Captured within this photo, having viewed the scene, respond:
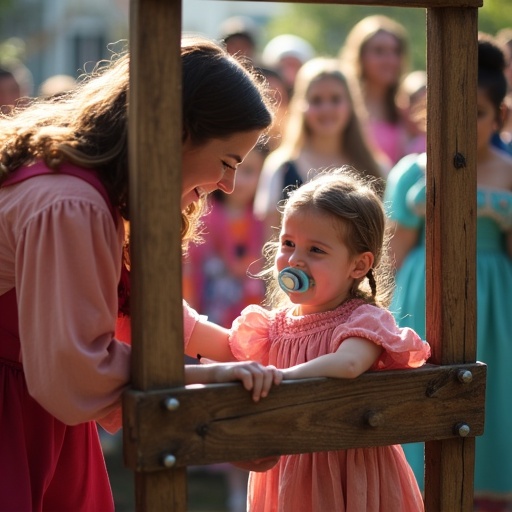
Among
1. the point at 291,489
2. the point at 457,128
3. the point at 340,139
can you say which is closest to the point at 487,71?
the point at 340,139

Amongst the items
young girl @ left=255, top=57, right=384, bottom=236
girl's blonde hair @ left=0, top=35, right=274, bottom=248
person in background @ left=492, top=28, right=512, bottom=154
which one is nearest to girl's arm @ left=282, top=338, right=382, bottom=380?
girl's blonde hair @ left=0, top=35, right=274, bottom=248

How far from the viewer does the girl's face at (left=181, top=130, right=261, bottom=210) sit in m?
2.24

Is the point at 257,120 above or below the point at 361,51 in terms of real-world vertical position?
below

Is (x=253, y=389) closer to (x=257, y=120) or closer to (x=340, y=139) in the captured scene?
(x=257, y=120)

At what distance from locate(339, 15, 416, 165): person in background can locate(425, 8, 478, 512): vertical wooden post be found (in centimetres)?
375

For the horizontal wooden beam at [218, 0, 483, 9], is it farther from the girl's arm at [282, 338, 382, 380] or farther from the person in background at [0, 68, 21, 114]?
the person in background at [0, 68, 21, 114]

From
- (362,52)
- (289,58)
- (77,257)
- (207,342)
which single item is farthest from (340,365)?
(289,58)

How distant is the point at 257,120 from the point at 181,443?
73cm

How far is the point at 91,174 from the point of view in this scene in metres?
2.14

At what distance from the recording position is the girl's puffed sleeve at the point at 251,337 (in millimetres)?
2580

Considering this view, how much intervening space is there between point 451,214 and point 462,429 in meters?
0.47

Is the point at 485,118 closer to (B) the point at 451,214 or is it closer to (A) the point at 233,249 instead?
(B) the point at 451,214

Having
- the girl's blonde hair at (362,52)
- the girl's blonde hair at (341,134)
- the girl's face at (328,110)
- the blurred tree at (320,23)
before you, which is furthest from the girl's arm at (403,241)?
the blurred tree at (320,23)

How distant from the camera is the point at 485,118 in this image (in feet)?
13.3
